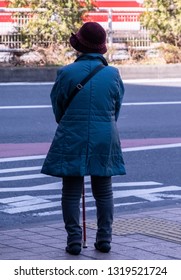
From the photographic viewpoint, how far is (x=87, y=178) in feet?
37.4

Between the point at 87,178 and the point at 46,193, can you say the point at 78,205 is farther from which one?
the point at 87,178

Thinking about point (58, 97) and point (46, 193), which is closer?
point (58, 97)

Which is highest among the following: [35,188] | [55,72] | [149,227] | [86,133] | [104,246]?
[86,133]

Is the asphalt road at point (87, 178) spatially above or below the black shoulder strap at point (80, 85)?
below

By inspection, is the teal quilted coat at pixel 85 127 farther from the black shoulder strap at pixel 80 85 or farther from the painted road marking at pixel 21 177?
the painted road marking at pixel 21 177

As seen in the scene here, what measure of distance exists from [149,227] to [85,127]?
1.62 metres

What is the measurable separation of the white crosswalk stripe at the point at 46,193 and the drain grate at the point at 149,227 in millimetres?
979

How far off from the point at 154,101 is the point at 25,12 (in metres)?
6.31

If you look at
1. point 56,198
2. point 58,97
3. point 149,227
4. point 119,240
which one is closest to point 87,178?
point 56,198

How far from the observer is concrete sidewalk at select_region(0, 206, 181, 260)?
285 inches

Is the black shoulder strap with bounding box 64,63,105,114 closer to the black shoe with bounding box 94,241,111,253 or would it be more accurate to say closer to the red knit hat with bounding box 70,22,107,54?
the red knit hat with bounding box 70,22,107,54

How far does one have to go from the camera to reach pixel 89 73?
285 inches

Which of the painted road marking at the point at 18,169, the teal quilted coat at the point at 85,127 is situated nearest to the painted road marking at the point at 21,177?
the painted road marking at the point at 18,169

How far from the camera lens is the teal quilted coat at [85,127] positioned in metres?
7.19
